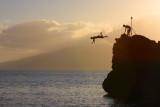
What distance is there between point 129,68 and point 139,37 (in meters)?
7.57

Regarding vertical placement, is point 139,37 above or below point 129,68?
above

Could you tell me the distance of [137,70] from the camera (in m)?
81.8

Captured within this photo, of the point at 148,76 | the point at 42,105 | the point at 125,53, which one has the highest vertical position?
the point at 125,53

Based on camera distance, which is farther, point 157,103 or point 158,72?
point 158,72

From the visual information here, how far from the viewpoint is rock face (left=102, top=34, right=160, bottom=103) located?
76.9 metres

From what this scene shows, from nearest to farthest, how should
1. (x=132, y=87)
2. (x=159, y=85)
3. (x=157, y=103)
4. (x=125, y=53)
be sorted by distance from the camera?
1. (x=157, y=103)
2. (x=159, y=85)
3. (x=132, y=87)
4. (x=125, y=53)

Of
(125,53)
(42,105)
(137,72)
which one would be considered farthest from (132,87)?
(42,105)

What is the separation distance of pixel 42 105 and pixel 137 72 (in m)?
22.3

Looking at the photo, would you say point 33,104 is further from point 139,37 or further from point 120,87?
point 139,37

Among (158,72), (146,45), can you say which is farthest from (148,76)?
(146,45)

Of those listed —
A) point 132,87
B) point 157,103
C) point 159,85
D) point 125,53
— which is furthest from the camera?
point 125,53

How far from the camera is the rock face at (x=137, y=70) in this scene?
76.9 metres

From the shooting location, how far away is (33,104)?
78.9m

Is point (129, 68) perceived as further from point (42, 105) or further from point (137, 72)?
point (42, 105)
